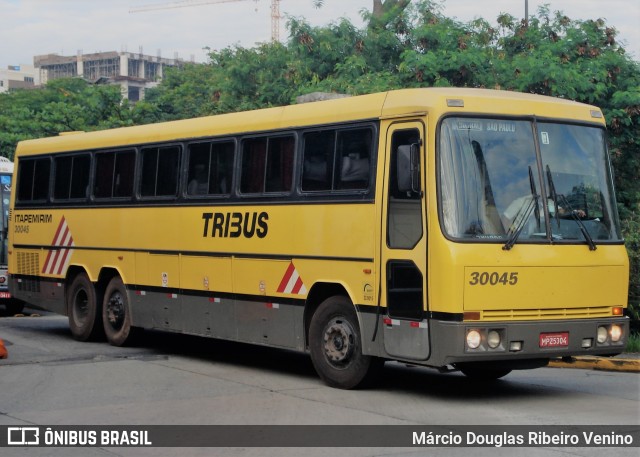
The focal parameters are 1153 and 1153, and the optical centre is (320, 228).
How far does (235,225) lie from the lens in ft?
47.6

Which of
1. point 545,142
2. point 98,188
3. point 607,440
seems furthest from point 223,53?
point 607,440

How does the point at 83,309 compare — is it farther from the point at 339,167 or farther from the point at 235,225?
the point at 339,167

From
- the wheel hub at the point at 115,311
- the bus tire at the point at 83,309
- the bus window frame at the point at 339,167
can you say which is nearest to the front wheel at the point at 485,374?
the bus window frame at the point at 339,167

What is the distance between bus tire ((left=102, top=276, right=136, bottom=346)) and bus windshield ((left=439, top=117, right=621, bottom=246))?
707cm

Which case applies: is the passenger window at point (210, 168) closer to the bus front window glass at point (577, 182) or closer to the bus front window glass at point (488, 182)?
the bus front window glass at point (488, 182)

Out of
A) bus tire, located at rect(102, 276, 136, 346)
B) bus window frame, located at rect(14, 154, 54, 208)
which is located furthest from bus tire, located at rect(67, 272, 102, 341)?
bus window frame, located at rect(14, 154, 54, 208)

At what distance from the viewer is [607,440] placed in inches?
371

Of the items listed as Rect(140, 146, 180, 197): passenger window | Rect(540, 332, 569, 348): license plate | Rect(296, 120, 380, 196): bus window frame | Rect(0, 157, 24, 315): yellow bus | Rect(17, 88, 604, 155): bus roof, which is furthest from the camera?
Rect(0, 157, 24, 315): yellow bus

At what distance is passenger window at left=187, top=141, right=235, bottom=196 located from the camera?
14.9 m

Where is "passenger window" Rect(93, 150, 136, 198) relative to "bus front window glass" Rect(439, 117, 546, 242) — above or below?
above

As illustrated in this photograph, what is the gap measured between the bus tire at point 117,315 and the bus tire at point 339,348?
15.8ft

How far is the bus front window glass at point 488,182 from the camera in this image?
448 inches

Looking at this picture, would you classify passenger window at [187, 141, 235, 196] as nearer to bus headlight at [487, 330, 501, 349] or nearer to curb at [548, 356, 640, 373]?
bus headlight at [487, 330, 501, 349]

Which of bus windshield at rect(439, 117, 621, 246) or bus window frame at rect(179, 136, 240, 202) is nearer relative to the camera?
bus windshield at rect(439, 117, 621, 246)
